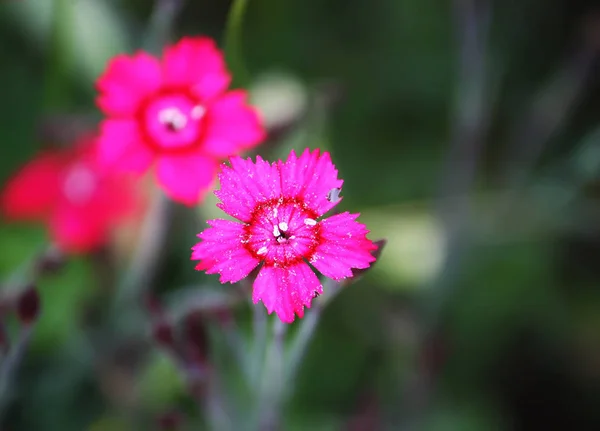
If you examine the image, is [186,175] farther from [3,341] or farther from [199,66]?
[3,341]

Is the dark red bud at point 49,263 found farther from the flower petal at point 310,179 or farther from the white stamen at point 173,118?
the flower petal at point 310,179

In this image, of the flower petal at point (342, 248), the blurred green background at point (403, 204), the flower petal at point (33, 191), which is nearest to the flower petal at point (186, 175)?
the flower petal at point (342, 248)

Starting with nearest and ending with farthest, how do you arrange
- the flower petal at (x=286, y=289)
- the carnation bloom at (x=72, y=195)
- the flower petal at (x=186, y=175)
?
the flower petal at (x=286, y=289), the flower petal at (x=186, y=175), the carnation bloom at (x=72, y=195)

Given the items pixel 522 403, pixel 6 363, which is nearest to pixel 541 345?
pixel 522 403

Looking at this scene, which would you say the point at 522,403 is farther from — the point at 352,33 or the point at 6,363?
the point at 6,363

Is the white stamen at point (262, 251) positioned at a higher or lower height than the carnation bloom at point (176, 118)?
lower

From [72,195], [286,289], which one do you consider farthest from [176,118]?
[72,195]
